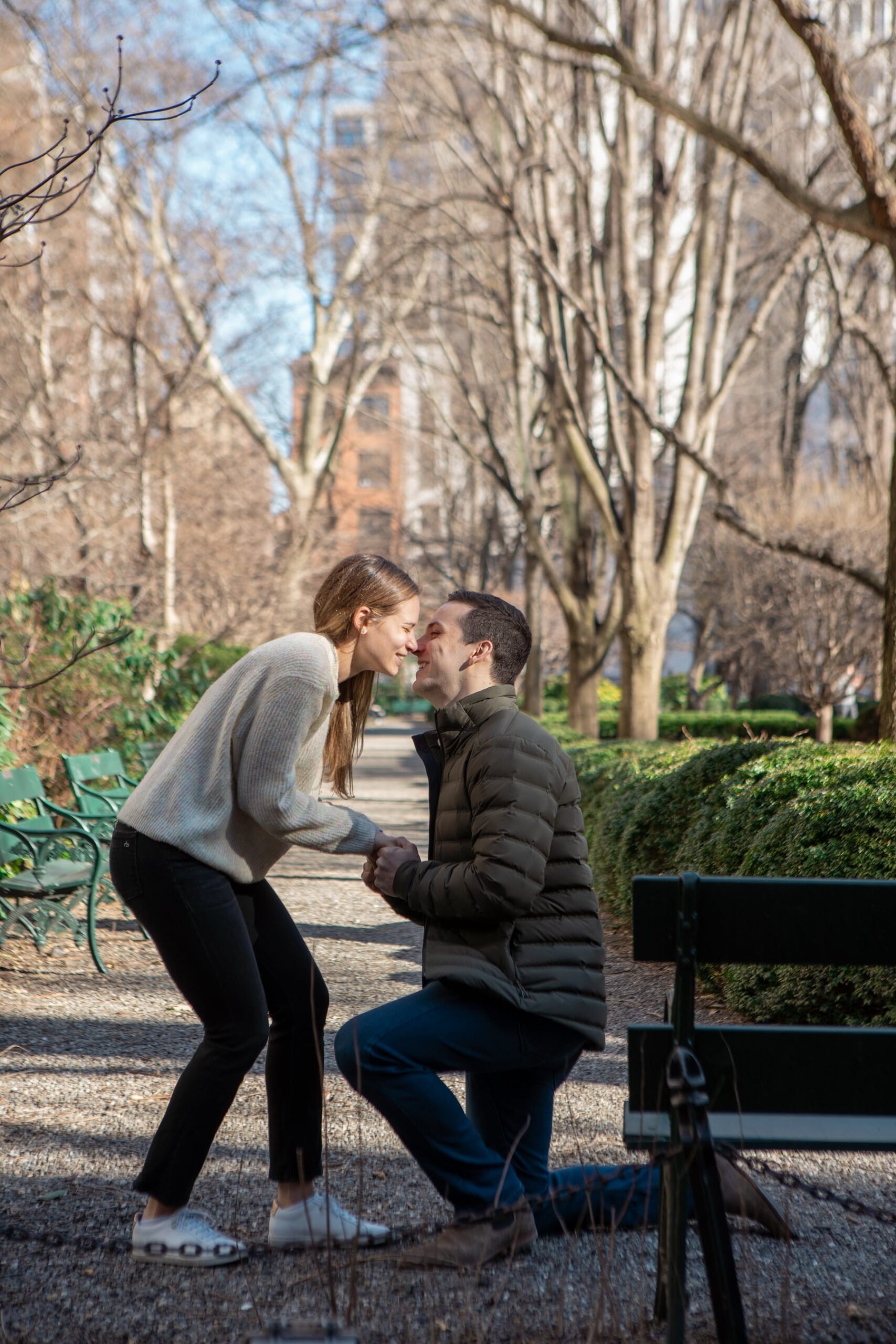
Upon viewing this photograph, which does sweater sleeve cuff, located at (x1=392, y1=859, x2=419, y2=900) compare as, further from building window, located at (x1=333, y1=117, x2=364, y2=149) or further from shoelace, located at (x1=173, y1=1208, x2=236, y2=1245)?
building window, located at (x1=333, y1=117, x2=364, y2=149)

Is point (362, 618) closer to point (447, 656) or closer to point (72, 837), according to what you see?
point (447, 656)

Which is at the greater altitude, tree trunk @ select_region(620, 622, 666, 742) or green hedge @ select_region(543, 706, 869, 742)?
tree trunk @ select_region(620, 622, 666, 742)

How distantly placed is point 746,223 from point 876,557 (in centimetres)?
601

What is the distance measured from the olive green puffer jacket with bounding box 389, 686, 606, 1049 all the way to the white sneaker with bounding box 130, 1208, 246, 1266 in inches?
32.4

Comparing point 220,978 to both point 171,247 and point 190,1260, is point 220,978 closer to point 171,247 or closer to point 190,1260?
point 190,1260

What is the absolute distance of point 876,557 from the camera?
71.8 ft

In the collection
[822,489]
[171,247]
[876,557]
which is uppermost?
[171,247]

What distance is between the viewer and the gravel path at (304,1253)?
274 cm

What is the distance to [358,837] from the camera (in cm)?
302

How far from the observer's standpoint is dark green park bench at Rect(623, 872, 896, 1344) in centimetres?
229

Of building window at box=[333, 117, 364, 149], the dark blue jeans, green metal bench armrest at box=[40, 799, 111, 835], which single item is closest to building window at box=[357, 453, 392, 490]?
building window at box=[333, 117, 364, 149]

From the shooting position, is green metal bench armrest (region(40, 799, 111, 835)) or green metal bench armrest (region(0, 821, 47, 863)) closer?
green metal bench armrest (region(0, 821, 47, 863))

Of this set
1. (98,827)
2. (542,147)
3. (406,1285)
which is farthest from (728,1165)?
(542,147)

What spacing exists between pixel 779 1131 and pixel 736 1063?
17cm
